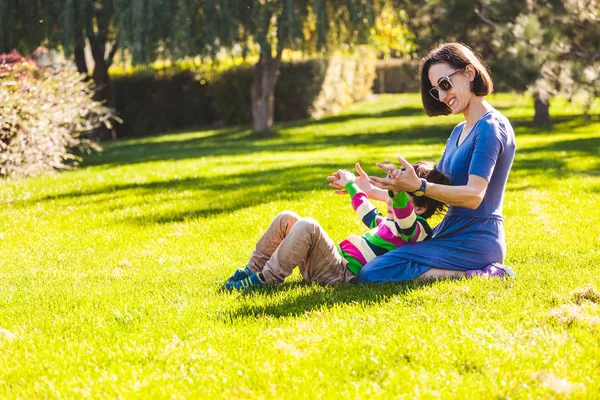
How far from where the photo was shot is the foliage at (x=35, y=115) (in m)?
11.7

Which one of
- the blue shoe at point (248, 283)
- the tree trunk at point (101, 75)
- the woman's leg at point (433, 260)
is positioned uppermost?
the tree trunk at point (101, 75)

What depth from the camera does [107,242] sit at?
764 cm

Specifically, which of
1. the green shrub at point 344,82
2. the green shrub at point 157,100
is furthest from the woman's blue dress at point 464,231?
the green shrub at point 157,100

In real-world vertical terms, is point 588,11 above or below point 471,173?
above

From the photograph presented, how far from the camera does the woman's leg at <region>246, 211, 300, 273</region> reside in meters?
5.20

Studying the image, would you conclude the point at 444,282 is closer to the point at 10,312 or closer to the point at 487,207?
the point at 487,207

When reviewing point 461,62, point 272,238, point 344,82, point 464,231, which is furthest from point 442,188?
point 344,82

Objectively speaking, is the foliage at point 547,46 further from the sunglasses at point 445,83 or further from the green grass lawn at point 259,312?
the sunglasses at point 445,83

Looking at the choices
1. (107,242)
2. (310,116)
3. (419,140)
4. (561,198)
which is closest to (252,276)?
(107,242)

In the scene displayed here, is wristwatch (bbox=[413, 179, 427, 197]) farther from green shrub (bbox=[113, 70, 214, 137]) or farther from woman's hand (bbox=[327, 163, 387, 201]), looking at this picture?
green shrub (bbox=[113, 70, 214, 137])

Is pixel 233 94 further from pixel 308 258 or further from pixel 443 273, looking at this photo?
pixel 443 273

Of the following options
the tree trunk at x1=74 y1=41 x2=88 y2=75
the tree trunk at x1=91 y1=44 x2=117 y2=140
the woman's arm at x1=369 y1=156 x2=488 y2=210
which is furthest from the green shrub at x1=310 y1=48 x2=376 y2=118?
the woman's arm at x1=369 y1=156 x2=488 y2=210

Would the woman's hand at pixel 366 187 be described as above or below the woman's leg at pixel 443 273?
above

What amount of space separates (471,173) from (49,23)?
17228mm
